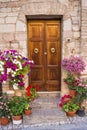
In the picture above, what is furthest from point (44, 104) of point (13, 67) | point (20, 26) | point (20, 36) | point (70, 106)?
point (20, 26)

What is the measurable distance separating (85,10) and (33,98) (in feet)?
8.22

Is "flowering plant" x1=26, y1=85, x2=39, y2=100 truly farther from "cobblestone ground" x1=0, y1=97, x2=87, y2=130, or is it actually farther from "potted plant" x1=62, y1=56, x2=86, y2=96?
"potted plant" x1=62, y1=56, x2=86, y2=96

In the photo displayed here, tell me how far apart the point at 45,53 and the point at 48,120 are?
172cm

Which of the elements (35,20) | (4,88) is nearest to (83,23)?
(35,20)

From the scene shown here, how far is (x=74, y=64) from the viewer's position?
14.6ft

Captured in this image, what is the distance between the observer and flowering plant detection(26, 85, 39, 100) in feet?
15.4

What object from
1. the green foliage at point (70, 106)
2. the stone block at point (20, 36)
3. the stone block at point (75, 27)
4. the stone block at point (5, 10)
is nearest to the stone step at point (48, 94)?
the green foliage at point (70, 106)

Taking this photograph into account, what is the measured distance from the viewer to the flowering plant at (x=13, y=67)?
3.89 m

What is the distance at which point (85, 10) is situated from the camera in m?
4.51

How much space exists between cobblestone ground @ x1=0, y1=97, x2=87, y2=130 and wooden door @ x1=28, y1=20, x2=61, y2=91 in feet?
1.85

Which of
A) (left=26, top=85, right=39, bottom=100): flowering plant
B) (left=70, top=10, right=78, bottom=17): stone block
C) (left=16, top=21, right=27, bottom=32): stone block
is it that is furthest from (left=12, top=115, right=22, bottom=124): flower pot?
(left=70, top=10, right=78, bottom=17): stone block

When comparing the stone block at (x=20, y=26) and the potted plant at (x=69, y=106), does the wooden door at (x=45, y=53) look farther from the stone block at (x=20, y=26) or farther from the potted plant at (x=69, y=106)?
the potted plant at (x=69, y=106)

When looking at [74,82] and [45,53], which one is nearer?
[74,82]

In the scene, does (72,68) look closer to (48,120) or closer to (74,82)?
(74,82)
